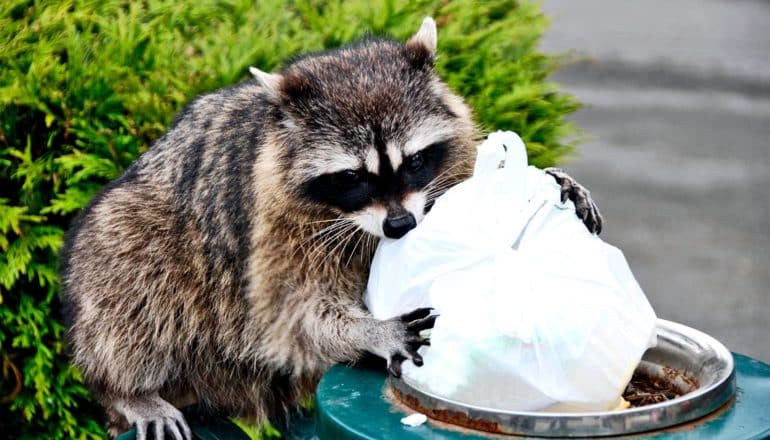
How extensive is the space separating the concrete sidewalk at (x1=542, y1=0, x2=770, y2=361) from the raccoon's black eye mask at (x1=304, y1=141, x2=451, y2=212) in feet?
4.37

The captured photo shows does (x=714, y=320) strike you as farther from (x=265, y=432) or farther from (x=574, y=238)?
(x=574, y=238)

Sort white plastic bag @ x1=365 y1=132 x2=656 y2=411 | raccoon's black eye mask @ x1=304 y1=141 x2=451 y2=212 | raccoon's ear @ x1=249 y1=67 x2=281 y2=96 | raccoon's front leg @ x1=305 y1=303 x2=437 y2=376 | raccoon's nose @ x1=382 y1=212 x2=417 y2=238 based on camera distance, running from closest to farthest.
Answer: white plastic bag @ x1=365 y1=132 x2=656 y2=411 < raccoon's front leg @ x1=305 y1=303 x2=437 y2=376 < raccoon's nose @ x1=382 y1=212 x2=417 y2=238 < raccoon's black eye mask @ x1=304 y1=141 x2=451 y2=212 < raccoon's ear @ x1=249 y1=67 x2=281 y2=96

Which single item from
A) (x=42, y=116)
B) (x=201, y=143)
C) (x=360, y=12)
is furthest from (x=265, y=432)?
(x=360, y=12)

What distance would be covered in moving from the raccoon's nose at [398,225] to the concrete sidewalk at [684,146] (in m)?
1.61

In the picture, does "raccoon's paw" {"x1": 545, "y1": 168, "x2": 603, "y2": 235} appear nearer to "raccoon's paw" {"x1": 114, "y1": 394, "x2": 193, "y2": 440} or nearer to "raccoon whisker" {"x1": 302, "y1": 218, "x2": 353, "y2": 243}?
"raccoon whisker" {"x1": 302, "y1": 218, "x2": 353, "y2": 243}

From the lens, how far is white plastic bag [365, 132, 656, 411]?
1893mm

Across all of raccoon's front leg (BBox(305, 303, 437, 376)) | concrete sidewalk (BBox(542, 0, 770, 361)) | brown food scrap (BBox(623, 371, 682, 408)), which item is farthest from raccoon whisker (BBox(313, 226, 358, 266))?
concrete sidewalk (BBox(542, 0, 770, 361))

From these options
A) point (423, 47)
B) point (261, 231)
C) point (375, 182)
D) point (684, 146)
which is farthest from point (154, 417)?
point (684, 146)

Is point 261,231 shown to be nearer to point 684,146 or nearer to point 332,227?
point 332,227

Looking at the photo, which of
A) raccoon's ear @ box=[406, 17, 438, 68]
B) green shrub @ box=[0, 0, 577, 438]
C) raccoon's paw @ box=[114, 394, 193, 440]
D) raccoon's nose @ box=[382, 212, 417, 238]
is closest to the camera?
raccoon's nose @ box=[382, 212, 417, 238]

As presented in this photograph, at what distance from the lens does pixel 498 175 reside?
7.16 feet

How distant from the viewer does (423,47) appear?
9.29ft

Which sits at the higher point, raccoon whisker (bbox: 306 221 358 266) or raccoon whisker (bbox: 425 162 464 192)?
raccoon whisker (bbox: 425 162 464 192)

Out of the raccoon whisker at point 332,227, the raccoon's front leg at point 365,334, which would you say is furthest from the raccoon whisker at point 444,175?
the raccoon's front leg at point 365,334
